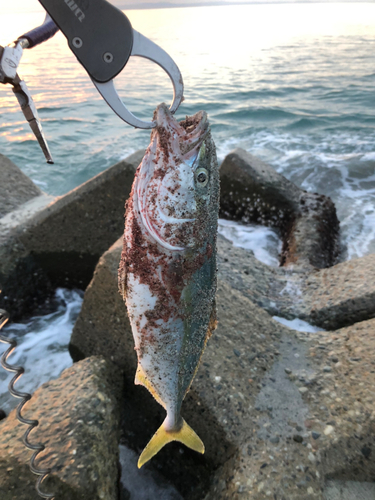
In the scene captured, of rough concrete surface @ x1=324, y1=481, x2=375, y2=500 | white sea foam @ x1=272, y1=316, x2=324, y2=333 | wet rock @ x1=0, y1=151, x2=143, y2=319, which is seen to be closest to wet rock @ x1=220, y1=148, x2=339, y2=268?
white sea foam @ x1=272, y1=316, x2=324, y2=333

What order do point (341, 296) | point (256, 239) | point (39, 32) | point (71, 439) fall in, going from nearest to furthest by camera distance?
point (39, 32) < point (71, 439) < point (341, 296) < point (256, 239)

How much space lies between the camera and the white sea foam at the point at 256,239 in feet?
19.2

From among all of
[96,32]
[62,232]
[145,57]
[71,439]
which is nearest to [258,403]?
[71,439]

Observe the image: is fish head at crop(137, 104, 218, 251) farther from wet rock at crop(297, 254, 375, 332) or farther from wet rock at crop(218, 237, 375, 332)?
wet rock at crop(297, 254, 375, 332)

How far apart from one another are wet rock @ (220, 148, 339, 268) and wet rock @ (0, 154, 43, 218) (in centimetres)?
340

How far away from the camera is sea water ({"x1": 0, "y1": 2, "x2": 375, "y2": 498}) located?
483cm

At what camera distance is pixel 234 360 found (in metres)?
2.60

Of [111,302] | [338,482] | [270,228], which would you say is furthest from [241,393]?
[270,228]

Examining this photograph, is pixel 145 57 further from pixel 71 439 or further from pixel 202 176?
pixel 71 439

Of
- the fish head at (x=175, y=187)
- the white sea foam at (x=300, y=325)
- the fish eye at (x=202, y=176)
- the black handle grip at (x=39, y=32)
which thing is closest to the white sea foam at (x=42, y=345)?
the white sea foam at (x=300, y=325)

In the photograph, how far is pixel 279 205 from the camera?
5.83 meters

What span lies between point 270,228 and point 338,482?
4.64 metres

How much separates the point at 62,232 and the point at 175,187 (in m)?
3.13

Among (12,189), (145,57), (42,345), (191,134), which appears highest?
(145,57)
